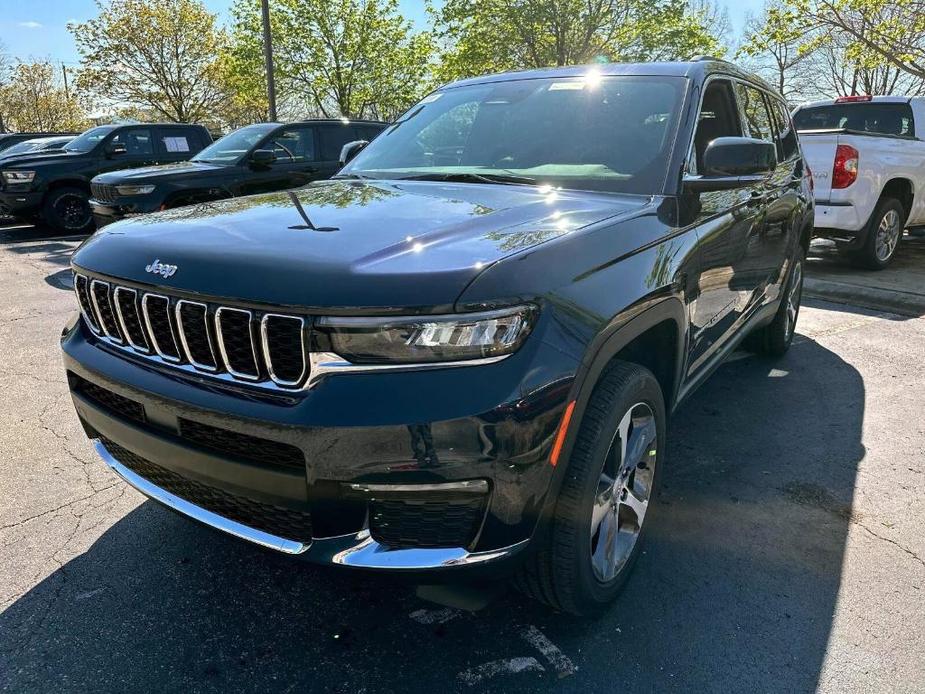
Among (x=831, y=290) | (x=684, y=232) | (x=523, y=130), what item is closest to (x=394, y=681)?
(x=684, y=232)

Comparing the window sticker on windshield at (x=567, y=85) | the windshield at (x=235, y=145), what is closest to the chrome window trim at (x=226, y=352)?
the window sticker on windshield at (x=567, y=85)

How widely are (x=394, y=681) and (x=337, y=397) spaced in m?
0.94

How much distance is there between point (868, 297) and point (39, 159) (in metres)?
12.2

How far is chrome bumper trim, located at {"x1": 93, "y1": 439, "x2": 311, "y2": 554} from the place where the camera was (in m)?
1.81

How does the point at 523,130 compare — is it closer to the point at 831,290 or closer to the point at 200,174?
the point at 831,290

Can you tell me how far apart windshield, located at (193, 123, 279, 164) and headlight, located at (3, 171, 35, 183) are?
3.93m

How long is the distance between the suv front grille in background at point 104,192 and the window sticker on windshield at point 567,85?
6.39m

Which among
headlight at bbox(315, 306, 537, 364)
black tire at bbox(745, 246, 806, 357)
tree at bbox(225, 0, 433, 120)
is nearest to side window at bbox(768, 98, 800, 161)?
black tire at bbox(745, 246, 806, 357)

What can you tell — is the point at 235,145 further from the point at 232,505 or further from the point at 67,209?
the point at 232,505

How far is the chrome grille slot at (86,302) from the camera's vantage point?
231cm

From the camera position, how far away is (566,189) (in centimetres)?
265

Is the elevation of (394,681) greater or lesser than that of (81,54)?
lesser

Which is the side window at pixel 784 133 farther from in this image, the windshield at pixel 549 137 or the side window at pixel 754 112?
the windshield at pixel 549 137

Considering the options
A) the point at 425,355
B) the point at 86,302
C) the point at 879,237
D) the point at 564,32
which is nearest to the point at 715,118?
the point at 425,355
